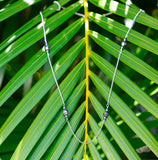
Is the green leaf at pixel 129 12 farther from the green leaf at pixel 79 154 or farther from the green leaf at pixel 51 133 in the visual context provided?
the green leaf at pixel 79 154

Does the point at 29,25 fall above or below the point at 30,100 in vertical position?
above

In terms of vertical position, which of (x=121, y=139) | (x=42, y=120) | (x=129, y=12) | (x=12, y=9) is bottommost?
(x=121, y=139)

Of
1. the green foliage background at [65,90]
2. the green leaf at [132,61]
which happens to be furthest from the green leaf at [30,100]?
the green leaf at [132,61]

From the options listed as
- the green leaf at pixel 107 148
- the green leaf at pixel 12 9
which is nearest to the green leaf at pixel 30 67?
the green leaf at pixel 12 9

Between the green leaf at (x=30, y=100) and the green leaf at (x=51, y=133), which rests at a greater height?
the green leaf at (x=30, y=100)

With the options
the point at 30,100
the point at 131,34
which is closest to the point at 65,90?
the point at 30,100

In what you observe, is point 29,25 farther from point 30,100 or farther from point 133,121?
point 133,121

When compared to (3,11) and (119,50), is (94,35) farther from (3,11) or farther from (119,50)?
(3,11)

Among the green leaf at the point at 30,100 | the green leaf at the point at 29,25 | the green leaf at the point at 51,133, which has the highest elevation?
the green leaf at the point at 29,25

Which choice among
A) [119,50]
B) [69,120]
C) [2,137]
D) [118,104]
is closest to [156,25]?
[119,50]

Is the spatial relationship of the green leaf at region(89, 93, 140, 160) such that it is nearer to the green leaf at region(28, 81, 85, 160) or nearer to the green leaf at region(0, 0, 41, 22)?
the green leaf at region(28, 81, 85, 160)
